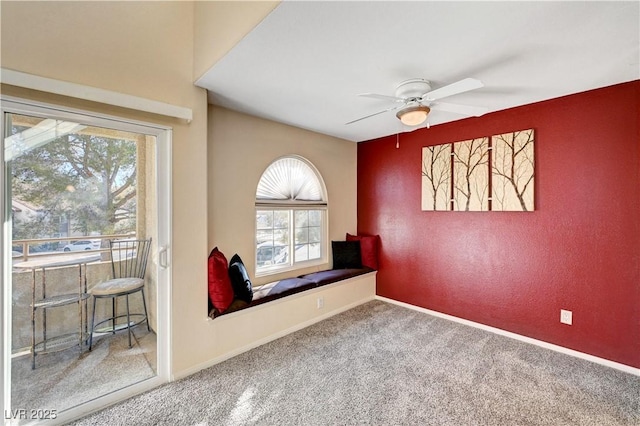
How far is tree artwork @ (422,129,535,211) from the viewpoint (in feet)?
9.23

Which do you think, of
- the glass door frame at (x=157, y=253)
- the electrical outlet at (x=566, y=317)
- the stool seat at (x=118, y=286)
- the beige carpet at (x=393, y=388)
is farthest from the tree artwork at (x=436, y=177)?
the stool seat at (x=118, y=286)

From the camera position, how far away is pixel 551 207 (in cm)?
269

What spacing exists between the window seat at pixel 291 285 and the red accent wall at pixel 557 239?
982 mm

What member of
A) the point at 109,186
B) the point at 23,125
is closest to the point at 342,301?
the point at 109,186

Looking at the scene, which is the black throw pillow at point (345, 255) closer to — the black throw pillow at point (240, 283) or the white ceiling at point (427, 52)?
the black throw pillow at point (240, 283)

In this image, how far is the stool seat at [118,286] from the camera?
1.99 meters

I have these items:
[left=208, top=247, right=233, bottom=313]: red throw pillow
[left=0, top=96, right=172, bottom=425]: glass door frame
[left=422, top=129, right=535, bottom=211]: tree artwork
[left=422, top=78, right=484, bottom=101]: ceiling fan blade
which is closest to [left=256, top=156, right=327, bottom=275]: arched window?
[left=208, top=247, right=233, bottom=313]: red throw pillow

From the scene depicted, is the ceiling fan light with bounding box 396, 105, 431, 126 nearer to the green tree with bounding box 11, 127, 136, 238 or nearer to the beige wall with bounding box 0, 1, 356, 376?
the beige wall with bounding box 0, 1, 356, 376

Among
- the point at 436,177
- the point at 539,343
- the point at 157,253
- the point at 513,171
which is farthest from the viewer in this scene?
the point at 436,177

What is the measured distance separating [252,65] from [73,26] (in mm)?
1136

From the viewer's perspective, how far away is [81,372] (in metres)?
1.96

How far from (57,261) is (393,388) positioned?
102 inches

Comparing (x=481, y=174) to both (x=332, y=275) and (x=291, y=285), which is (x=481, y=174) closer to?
(x=332, y=275)

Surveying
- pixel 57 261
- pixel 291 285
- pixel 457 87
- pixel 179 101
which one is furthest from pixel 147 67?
pixel 291 285
